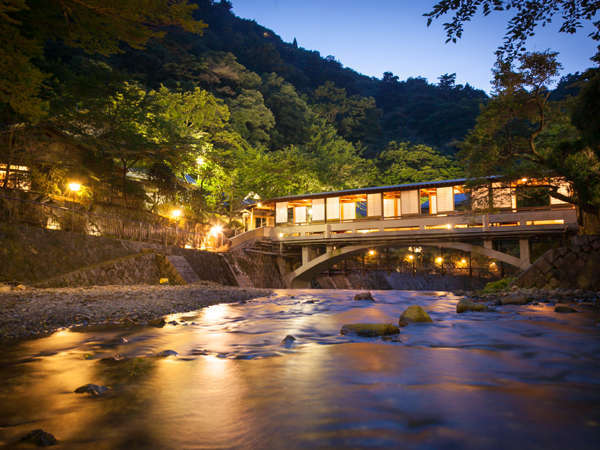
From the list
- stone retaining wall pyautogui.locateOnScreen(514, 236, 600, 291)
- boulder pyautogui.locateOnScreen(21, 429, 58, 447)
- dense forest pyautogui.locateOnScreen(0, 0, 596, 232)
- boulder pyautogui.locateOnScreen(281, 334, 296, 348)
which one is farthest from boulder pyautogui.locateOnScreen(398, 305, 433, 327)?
stone retaining wall pyautogui.locateOnScreen(514, 236, 600, 291)

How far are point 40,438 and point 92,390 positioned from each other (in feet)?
3.09

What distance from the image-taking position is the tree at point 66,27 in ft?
21.8

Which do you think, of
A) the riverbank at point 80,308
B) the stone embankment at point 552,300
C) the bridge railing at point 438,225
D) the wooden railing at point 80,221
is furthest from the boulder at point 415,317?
the bridge railing at point 438,225

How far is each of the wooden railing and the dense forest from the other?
238cm

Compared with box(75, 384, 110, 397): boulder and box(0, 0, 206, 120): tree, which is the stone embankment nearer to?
box(75, 384, 110, 397): boulder

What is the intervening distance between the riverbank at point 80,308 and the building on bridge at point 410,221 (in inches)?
469

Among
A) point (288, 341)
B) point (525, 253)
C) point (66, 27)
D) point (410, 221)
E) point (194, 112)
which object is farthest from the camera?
point (194, 112)

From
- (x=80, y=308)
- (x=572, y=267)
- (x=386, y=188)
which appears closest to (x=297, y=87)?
(x=386, y=188)

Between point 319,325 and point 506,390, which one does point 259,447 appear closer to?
point 506,390

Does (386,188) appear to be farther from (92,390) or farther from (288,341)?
(92,390)

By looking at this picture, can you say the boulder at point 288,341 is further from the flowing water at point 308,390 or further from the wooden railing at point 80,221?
the wooden railing at point 80,221

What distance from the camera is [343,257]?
27.2 m

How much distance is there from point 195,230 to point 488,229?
17.1m

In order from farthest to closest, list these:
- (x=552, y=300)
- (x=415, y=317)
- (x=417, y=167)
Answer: (x=417, y=167) < (x=552, y=300) < (x=415, y=317)
